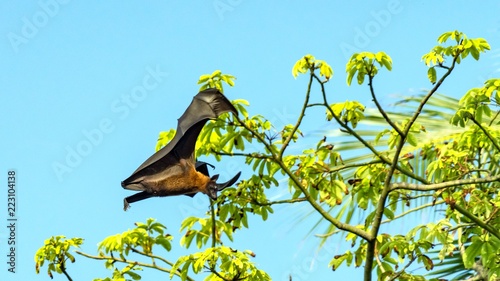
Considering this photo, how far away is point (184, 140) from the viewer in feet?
19.1

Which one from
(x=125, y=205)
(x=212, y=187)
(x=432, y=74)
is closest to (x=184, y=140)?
(x=212, y=187)

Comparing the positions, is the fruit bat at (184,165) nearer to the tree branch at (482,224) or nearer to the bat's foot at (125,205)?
the bat's foot at (125,205)

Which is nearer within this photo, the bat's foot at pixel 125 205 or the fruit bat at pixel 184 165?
the fruit bat at pixel 184 165

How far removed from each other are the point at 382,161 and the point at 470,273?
5137mm

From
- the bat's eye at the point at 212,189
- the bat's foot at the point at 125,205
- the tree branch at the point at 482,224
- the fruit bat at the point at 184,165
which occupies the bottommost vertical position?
the tree branch at the point at 482,224

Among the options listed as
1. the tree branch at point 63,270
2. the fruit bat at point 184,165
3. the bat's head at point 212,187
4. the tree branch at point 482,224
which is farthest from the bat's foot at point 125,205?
the tree branch at point 482,224

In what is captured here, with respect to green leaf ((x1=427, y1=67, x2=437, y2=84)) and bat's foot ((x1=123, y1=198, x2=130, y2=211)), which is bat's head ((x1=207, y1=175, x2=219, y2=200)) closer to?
bat's foot ((x1=123, y1=198, x2=130, y2=211))

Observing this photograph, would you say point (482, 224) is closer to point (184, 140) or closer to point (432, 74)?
point (432, 74)

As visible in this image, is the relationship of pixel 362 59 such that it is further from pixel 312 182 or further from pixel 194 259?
pixel 194 259

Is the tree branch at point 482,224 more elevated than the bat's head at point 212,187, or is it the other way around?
the bat's head at point 212,187

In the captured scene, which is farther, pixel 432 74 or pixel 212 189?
pixel 212 189

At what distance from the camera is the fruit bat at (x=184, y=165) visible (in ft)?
18.2

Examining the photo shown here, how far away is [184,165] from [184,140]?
0.17 m

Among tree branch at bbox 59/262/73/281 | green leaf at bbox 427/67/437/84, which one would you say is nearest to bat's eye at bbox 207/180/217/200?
tree branch at bbox 59/262/73/281
